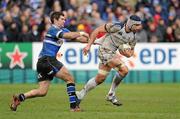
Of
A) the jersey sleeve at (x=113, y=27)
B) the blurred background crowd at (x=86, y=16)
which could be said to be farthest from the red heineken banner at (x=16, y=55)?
the jersey sleeve at (x=113, y=27)

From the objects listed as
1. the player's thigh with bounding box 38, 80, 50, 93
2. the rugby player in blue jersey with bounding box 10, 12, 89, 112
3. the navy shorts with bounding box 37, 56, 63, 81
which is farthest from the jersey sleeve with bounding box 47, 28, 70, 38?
the player's thigh with bounding box 38, 80, 50, 93

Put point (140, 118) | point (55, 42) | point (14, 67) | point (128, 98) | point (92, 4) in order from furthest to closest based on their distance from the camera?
point (92, 4), point (14, 67), point (128, 98), point (55, 42), point (140, 118)

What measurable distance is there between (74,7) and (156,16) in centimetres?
354

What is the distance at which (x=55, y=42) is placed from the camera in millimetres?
15727

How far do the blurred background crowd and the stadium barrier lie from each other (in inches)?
30.3

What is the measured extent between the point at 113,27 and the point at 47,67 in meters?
2.52

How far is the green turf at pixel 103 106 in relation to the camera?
48.6ft

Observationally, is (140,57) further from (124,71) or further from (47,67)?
(47,67)

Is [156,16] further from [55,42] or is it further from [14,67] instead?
[55,42]

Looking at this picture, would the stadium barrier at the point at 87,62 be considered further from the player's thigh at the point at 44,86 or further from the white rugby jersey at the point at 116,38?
the player's thigh at the point at 44,86

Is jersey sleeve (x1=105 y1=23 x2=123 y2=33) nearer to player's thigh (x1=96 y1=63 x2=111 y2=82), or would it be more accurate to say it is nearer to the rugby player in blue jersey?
player's thigh (x1=96 y1=63 x2=111 y2=82)

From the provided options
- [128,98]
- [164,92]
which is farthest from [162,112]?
[164,92]

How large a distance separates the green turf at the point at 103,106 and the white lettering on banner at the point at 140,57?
176 inches

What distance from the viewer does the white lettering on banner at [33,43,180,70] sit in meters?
29.2
